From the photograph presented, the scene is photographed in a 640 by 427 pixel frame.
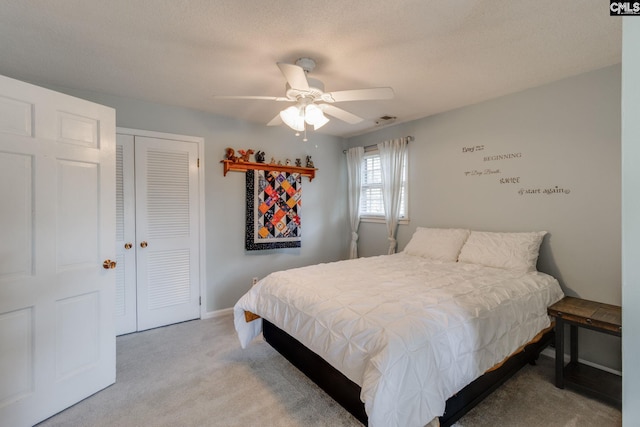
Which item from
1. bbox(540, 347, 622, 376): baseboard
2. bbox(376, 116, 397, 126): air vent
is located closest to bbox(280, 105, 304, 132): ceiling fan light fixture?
bbox(376, 116, 397, 126): air vent

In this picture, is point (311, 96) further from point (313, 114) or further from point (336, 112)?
point (336, 112)

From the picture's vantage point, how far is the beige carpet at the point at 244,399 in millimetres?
1810

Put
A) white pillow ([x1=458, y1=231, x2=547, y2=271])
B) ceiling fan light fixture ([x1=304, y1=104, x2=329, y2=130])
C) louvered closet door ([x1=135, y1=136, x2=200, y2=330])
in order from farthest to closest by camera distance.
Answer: louvered closet door ([x1=135, y1=136, x2=200, y2=330]) < white pillow ([x1=458, y1=231, x2=547, y2=271]) < ceiling fan light fixture ([x1=304, y1=104, x2=329, y2=130])

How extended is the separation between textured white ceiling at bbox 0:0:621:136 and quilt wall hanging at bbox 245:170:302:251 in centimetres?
122

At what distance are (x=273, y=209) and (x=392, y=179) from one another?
159cm

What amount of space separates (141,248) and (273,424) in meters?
2.25

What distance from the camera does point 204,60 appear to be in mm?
2234

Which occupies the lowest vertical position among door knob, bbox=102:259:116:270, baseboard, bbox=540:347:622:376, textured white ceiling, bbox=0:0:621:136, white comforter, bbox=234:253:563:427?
baseboard, bbox=540:347:622:376

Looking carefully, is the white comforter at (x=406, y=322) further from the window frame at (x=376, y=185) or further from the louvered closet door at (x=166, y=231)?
the window frame at (x=376, y=185)

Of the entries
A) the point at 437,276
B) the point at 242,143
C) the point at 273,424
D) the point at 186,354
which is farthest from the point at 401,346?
the point at 242,143

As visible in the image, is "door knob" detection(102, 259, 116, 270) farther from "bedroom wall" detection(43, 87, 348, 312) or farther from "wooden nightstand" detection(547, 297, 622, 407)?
"wooden nightstand" detection(547, 297, 622, 407)

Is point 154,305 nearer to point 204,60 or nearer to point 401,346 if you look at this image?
point 204,60

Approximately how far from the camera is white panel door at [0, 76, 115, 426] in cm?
171

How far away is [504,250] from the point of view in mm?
2701
